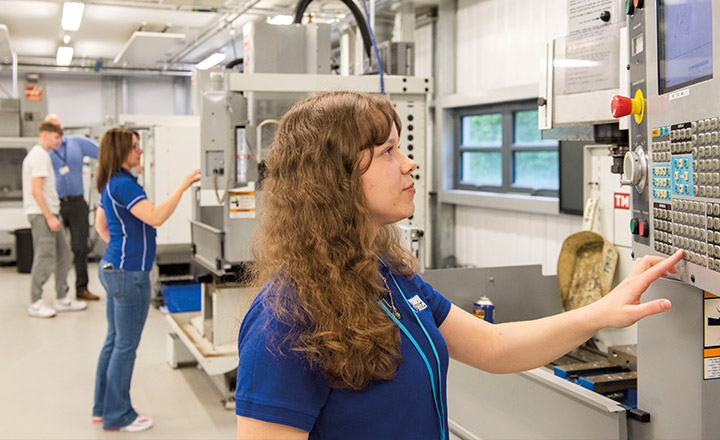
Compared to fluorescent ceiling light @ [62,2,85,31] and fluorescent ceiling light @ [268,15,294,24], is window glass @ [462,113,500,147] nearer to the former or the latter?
fluorescent ceiling light @ [268,15,294,24]

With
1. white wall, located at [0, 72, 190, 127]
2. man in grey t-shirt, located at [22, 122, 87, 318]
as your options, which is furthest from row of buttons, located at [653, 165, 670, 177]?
white wall, located at [0, 72, 190, 127]

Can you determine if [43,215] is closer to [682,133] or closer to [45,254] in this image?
[45,254]

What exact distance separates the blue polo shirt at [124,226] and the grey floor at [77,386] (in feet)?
3.04

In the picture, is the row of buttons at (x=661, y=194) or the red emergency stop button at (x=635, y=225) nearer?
the row of buttons at (x=661, y=194)

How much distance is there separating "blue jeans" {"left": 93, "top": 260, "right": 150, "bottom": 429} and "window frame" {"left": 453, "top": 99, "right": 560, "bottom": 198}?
3.04m

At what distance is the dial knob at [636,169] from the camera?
1394 mm

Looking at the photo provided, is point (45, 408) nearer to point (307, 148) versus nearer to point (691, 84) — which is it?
point (307, 148)

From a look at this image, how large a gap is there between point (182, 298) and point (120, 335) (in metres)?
2.26

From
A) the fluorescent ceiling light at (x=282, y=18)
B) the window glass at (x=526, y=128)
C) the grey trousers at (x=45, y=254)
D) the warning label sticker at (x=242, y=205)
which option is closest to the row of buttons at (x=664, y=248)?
the warning label sticker at (x=242, y=205)

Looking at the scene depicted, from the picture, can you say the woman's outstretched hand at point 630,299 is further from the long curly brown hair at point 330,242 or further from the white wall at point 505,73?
the white wall at point 505,73

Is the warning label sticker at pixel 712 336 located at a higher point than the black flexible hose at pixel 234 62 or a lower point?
lower

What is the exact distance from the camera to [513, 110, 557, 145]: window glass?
18.0ft

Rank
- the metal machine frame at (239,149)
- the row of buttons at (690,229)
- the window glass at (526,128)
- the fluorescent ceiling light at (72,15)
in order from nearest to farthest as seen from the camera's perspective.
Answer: the row of buttons at (690,229)
the metal machine frame at (239,149)
the window glass at (526,128)
the fluorescent ceiling light at (72,15)

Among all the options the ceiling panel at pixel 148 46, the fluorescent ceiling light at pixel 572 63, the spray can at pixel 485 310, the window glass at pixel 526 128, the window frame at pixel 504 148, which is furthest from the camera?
the ceiling panel at pixel 148 46
